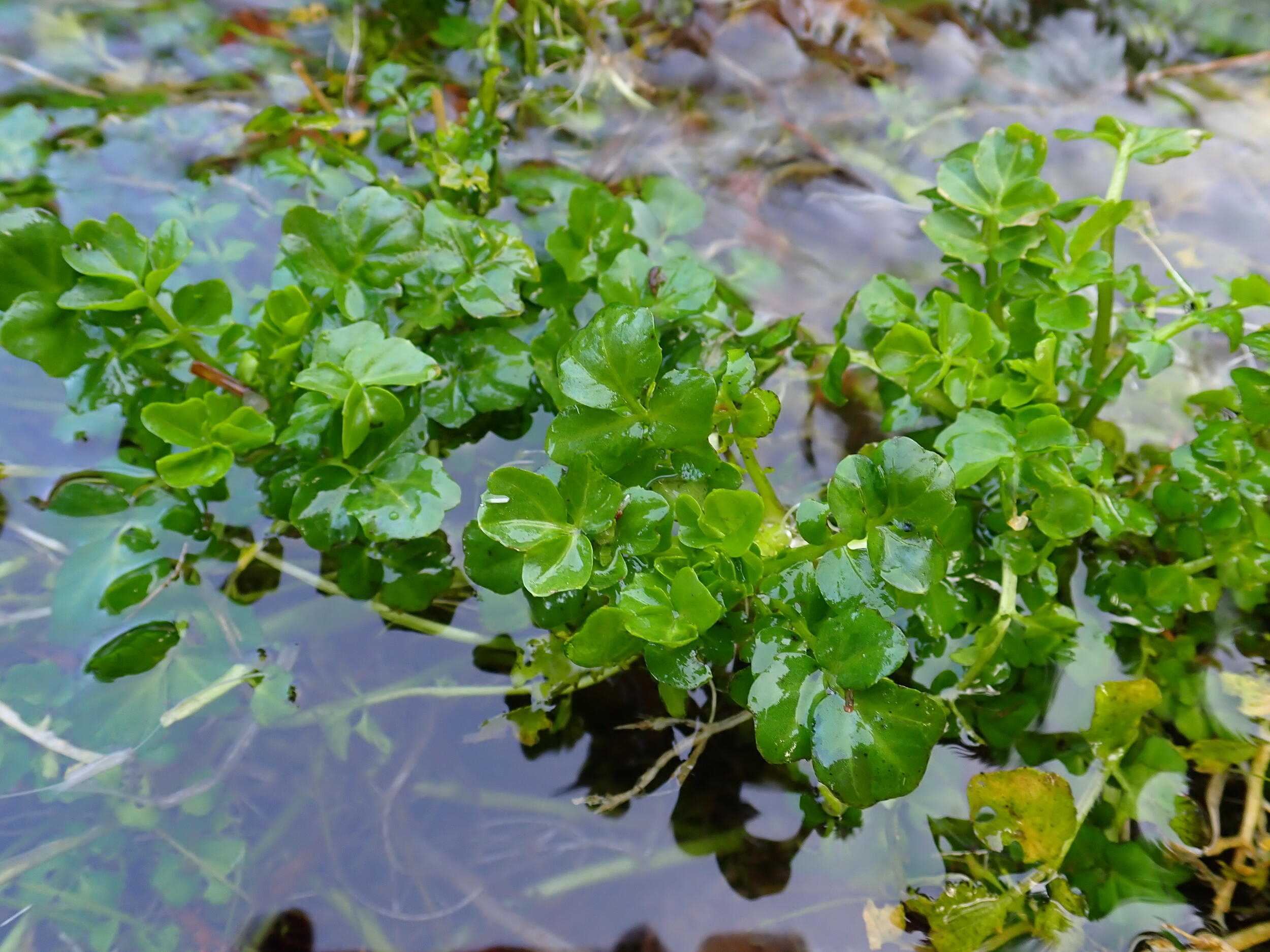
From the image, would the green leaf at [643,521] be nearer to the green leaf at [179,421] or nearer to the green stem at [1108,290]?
the green leaf at [179,421]

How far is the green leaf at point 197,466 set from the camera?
105 cm

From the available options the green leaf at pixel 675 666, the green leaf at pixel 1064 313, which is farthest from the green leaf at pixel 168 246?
the green leaf at pixel 1064 313

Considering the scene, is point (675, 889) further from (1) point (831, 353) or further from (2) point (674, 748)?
(1) point (831, 353)

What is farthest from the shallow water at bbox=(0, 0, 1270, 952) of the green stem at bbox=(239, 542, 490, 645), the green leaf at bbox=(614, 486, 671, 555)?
the green leaf at bbox=(614, 486, 671, 555)

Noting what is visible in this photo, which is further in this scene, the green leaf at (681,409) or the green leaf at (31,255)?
the green leaf at (31,255)

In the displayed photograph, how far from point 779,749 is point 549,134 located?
1.38 meters

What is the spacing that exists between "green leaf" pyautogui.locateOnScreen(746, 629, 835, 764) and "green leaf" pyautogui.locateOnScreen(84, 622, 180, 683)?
809mm

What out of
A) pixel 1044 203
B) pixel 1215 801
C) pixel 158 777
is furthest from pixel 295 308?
pixel 1215 801

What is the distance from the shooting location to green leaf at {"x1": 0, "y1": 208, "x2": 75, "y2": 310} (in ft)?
3.52

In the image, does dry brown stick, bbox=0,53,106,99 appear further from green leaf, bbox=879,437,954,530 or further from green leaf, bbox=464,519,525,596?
Answer: green leaf, bbox=879,437,954,530

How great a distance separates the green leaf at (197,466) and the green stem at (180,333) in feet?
0.58

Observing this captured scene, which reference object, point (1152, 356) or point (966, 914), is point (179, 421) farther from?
point (1152, 356)

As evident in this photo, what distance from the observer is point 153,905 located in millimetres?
1050

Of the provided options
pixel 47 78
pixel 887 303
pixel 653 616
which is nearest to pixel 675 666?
pixel 653 616
